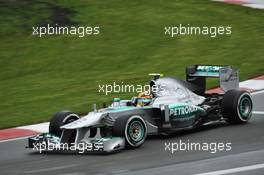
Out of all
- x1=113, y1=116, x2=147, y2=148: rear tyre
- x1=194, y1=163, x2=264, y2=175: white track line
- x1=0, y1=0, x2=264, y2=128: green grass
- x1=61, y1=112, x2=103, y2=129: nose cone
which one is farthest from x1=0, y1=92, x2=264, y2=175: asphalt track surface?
x1=0, y1=0, x2=264, y2=128: green grass

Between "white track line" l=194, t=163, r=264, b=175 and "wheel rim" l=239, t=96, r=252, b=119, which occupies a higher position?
"wheel rim" l=239, t=96, r=252, b=119

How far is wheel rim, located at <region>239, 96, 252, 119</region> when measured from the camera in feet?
49.5

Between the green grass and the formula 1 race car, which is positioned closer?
the formula 1 race car

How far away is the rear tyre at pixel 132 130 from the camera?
43.1 feet

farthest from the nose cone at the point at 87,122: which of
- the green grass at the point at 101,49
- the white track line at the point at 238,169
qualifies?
the green grass at the point at 101,49

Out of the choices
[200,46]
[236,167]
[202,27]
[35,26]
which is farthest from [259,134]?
[35,26]

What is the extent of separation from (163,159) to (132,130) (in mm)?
1356

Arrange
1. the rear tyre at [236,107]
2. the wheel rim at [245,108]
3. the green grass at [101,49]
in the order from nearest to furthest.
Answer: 1. the rear tyre at [236,107]
2. the wheel rim at [245,108]
3. the green grass at [101,49]

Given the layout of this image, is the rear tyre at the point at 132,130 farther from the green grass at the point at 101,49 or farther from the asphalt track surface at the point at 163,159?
the green grass at the point at 101,49

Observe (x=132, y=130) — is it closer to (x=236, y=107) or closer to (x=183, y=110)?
(x=183, y=110)

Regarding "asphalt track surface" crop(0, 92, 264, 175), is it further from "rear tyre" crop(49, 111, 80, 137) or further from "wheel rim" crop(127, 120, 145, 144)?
"rear tyre" crop(49, 111, 80, 137)

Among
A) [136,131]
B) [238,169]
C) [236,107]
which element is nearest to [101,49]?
[236,107]

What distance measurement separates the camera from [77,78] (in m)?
23.3

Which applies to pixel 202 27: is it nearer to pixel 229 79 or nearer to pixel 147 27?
pixel 147 27
